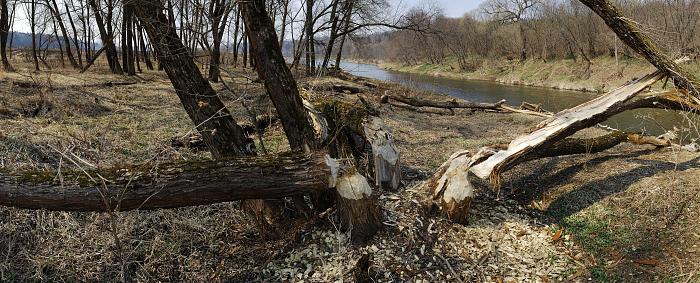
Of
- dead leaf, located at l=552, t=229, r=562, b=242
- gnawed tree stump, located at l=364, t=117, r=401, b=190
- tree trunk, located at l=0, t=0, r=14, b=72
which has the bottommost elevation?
Result: dead leaf, located at l=552, t=229, r=562, b=242

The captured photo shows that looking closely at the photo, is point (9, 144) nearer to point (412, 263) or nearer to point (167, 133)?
point (167, 133)

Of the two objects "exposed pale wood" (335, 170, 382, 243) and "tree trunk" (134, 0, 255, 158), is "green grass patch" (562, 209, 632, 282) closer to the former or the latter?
"exposed pale wood" (335, 170, 382, 243)

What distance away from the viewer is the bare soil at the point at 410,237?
371cm

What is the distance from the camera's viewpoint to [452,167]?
4996 mm

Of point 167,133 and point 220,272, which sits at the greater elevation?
→ point 167,133

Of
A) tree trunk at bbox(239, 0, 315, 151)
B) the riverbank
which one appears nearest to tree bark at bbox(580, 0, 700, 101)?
tree trunk at bbox(239, 0, 315, 151)

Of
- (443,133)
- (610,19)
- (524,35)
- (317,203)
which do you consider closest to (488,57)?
(524,35)

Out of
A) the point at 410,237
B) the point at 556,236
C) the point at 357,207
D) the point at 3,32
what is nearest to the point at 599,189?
the point at 556,236

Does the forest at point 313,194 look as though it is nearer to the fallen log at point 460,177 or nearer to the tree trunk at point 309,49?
the fallen log at point 460,177

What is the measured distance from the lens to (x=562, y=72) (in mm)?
28766

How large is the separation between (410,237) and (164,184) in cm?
219

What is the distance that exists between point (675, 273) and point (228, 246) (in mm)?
3919

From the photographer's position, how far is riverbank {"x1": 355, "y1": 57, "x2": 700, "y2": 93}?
24.3 m

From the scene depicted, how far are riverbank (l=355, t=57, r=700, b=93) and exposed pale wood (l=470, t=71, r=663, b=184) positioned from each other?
17198 millimetres
